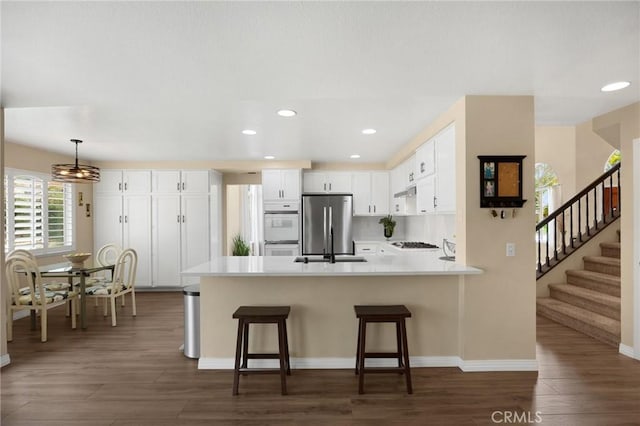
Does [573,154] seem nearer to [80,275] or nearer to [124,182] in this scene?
[124,182]

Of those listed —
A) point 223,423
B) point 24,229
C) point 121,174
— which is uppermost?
point 121,174

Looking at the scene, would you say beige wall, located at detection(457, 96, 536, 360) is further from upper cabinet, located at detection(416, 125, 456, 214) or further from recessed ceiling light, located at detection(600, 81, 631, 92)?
recessed ceiling light, located at detection(600, 81, 631, 92)

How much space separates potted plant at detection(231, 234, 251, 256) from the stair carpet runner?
548cm

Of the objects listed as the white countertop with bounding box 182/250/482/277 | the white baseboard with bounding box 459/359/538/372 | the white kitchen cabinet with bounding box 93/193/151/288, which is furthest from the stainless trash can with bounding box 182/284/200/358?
the white kitchen cabinet with bounding box 93/193/151/288

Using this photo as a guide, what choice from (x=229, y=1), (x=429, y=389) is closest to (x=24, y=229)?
(x=229, y=1)

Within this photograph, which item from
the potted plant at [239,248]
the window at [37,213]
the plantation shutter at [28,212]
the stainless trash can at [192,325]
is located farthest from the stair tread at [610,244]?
the plantation shutter at [28,212]

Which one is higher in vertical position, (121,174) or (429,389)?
(121,174)

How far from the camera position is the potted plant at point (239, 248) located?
790cm

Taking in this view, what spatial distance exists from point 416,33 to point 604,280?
13.6 feet

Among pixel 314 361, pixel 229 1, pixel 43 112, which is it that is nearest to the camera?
pixel 229 1

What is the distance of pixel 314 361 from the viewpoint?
10.6 ft

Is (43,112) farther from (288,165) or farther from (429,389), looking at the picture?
(429,389)

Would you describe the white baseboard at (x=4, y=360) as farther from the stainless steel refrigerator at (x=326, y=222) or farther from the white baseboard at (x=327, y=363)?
the stainless steel refrigerator at (x=326, y=222)

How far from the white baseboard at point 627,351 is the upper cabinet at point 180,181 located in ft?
20.0
